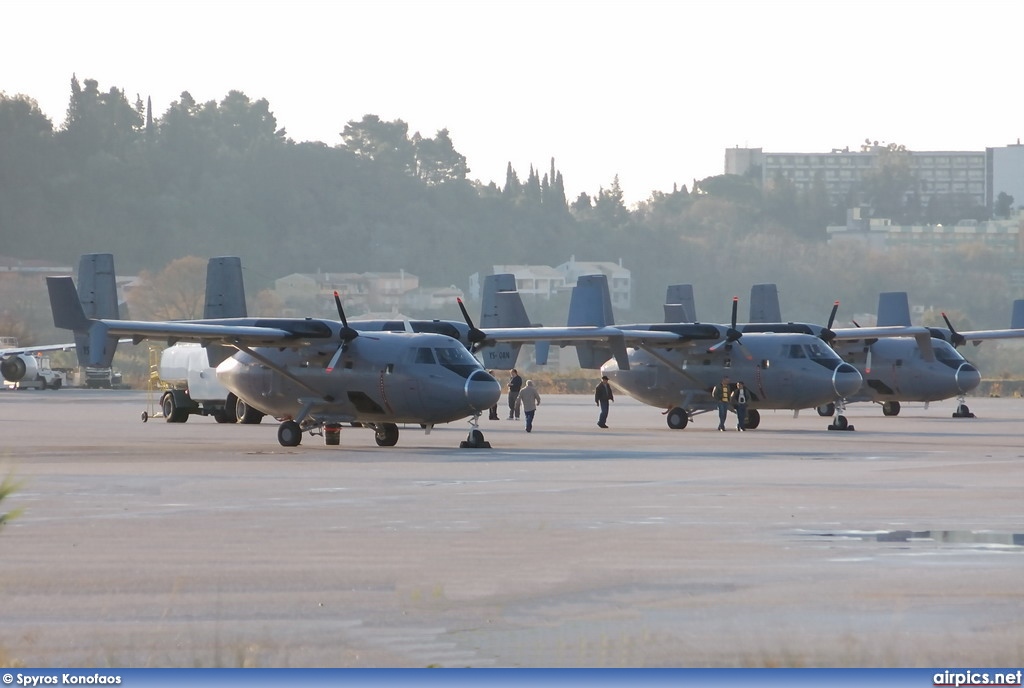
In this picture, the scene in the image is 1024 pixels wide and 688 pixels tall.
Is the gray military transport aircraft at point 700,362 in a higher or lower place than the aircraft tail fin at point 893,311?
lower

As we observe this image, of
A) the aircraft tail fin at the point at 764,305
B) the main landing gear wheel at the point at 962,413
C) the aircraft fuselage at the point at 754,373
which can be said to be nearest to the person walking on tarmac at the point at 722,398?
the aircraft fuselage at the point at 754,373

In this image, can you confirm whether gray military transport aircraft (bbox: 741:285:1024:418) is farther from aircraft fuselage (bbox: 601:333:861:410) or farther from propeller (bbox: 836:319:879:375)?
aircraft fuselage (bbox: 601:333:861:410)

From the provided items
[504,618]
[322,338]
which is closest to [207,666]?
[504,618]

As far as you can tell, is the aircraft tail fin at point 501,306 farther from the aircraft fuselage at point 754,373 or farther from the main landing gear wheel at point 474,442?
the main landing gear wheel at point 474,442

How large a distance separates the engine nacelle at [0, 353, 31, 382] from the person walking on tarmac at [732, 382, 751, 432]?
157 feet

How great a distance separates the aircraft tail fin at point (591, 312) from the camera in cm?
4406

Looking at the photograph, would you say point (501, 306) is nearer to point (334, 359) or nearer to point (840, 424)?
point (840, 424)

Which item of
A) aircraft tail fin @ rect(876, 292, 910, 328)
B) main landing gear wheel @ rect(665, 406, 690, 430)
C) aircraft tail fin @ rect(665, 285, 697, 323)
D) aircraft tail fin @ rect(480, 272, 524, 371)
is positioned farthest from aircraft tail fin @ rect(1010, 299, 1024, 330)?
aircraft tail fin @ rect(480, 272, 524, 371)

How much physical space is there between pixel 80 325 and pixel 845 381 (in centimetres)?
1943

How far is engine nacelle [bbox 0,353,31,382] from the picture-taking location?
81550mm

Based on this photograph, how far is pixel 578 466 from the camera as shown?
1137 inches

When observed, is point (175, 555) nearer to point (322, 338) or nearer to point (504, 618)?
point (504, 618)

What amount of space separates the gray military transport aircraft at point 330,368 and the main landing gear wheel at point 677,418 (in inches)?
426

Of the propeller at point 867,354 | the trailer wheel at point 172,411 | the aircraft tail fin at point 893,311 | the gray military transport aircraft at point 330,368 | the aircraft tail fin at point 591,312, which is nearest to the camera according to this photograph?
the gray military transport aircraft at point 330,368
